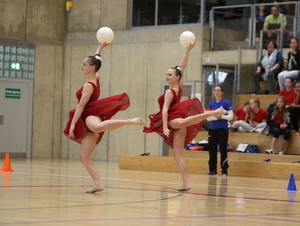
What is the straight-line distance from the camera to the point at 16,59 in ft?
59.6

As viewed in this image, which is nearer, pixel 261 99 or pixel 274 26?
pixel 261 99

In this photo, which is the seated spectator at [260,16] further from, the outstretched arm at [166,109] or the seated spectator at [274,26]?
the outstretched arm at [166,109]

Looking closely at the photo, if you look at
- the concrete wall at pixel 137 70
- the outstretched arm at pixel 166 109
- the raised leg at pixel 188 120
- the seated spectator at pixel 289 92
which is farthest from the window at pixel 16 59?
the raised leg at pixel 188 120

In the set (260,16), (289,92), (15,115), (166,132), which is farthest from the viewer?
(15,115)

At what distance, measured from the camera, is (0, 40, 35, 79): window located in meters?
17.9

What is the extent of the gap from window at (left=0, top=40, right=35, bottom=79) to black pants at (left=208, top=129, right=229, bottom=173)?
28.0 feet

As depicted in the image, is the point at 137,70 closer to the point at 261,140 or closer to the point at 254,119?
the point at 254,119

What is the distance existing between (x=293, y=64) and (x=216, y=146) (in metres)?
3.79

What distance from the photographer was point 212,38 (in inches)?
649

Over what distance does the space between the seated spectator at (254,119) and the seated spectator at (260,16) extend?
2841mm

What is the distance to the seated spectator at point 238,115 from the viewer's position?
44.8 ft

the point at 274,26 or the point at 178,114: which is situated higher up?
the point at 274,26

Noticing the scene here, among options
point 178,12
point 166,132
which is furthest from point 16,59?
point 166,132

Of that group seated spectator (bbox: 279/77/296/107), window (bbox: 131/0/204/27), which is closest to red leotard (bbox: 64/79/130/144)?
seated spectator (bbox: 279/77/296/107)
